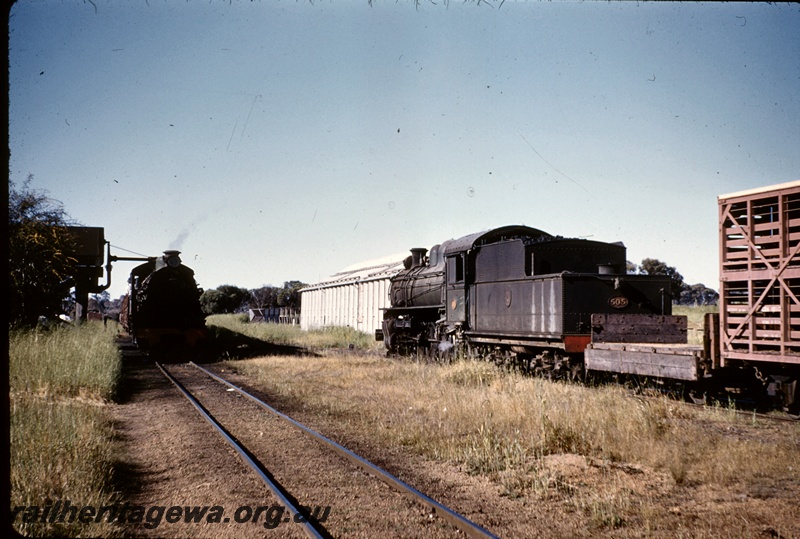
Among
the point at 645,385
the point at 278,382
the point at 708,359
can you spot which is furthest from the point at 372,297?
the point at 708,359

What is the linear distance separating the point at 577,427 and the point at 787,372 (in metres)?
3.29

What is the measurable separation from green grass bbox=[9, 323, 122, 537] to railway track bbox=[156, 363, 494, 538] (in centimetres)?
145

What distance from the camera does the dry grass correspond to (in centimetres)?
537

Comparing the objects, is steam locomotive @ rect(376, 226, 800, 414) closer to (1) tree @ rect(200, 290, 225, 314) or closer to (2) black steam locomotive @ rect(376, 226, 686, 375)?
(2) black steam locomotive @ rect(376, 226, 686, 375)

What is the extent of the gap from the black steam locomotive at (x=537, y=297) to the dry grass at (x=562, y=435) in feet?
3.62

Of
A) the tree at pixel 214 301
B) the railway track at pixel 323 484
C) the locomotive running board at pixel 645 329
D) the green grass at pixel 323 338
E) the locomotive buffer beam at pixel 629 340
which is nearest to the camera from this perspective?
the railway track at pixel 323 484

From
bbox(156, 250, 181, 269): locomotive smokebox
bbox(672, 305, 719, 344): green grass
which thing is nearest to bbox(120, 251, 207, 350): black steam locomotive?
bbox(156, 250, 181, 269): locomotive smokebox

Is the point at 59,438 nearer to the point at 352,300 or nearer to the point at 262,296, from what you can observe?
the point at 352,300

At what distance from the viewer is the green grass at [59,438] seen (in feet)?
14.5

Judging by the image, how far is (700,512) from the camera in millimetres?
4598

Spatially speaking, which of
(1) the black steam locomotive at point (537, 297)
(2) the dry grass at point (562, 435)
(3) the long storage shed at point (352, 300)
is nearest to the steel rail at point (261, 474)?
(2) the dry grass at point (562, 435)

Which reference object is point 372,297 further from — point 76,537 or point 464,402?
point 76,537

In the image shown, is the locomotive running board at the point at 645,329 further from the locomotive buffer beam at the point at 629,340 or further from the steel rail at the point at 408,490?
the steel rail at the point at 408,490

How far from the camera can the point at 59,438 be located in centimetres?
596
